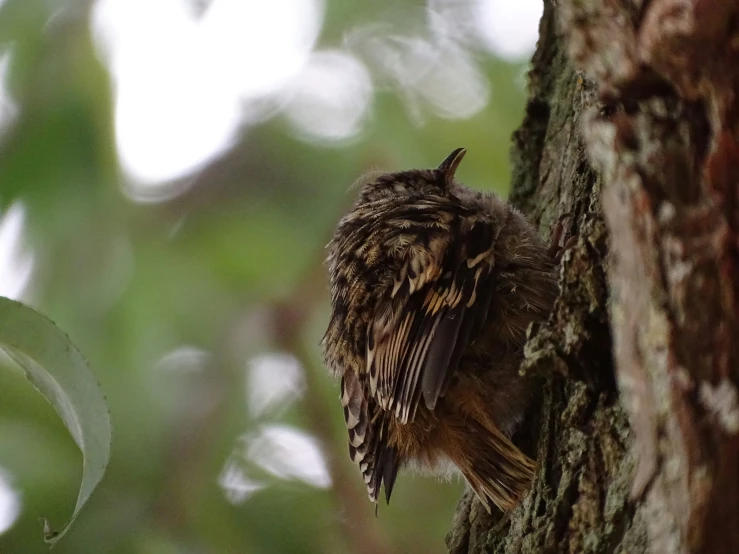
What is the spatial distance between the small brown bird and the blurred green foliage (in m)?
0.81

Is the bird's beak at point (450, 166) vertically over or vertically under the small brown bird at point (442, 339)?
over

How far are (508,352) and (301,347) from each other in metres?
1.34

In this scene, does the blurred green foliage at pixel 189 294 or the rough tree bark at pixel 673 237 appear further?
the blurred green foliage at pixel 189 294

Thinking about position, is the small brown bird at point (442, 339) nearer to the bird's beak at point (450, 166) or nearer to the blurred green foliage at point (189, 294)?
the bird's beak at point (450, 166)

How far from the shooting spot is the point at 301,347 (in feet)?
10.4

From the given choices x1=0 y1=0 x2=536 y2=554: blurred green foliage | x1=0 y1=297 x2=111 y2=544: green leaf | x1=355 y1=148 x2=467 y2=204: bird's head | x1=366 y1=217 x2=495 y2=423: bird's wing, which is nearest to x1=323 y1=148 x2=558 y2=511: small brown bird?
x1=366 y1=217 x2=495 y2=423: bird's wing

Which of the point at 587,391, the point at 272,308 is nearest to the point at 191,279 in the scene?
the point at 272,308

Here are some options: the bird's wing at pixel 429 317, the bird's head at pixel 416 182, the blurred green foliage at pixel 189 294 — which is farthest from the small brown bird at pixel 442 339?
the blurred green foliage at pixel 189 294

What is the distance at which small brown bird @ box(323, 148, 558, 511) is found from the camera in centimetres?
187

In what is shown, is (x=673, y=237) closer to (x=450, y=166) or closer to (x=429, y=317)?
(x=429, y=317)

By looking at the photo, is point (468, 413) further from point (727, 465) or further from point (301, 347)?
point (301, 347)

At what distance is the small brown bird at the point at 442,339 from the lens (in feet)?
6.13

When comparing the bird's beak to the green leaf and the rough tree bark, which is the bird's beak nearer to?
the green leaf

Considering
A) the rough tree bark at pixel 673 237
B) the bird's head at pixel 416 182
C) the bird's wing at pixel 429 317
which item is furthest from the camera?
the bird's head at pixel 416 182
